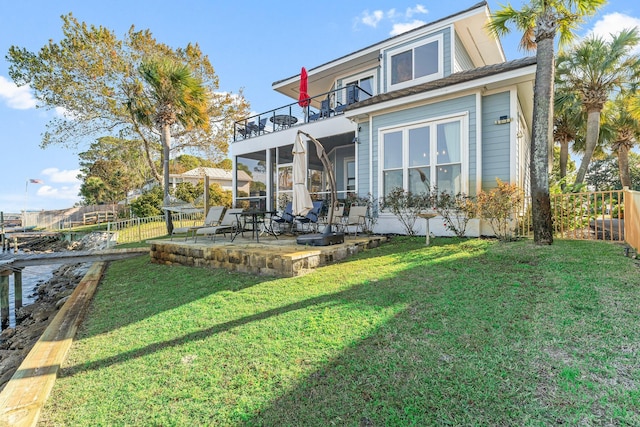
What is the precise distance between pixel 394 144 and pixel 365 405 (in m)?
7.48

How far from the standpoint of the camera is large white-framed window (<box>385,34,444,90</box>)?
946 centimetres

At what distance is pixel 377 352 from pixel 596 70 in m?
18.1

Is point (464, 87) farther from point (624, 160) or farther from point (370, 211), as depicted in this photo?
point (624, 160)

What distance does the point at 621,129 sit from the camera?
18.1 m

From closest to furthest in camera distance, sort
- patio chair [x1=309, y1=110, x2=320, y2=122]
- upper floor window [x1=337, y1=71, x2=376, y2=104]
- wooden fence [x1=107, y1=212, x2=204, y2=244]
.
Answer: upper floor window [x1=337, y1=71, x2=376, y2=104]
patio chair [x1=309, y1=110, x2=320, y2=122]
wooden fence [x1=107, y1=212, x2=204, y2=244]

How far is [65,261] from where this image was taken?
8.40 metres

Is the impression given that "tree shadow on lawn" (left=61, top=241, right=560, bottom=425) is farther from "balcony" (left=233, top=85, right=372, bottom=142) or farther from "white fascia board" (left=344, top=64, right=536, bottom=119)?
"balcony" (left=233, top=85, right=372, bottom=142)

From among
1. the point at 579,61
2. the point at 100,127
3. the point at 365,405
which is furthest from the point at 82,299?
the point at 579,61

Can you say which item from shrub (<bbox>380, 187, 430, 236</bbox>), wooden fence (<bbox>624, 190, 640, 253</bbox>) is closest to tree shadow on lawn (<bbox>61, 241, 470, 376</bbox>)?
shrub (<bbox>380, 187, 430, 236</bbox>)

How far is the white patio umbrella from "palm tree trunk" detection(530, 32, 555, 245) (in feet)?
15.0

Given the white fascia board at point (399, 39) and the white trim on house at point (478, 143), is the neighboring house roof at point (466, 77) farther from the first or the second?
the white fascia board at point (399, 39)

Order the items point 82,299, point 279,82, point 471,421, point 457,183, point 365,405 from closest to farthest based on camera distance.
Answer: point 471,421
point 365,405
point 82,299
point 457,183
point 279,82

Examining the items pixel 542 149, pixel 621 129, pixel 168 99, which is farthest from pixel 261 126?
pixel 621 129

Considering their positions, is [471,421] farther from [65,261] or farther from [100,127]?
[100,127]
